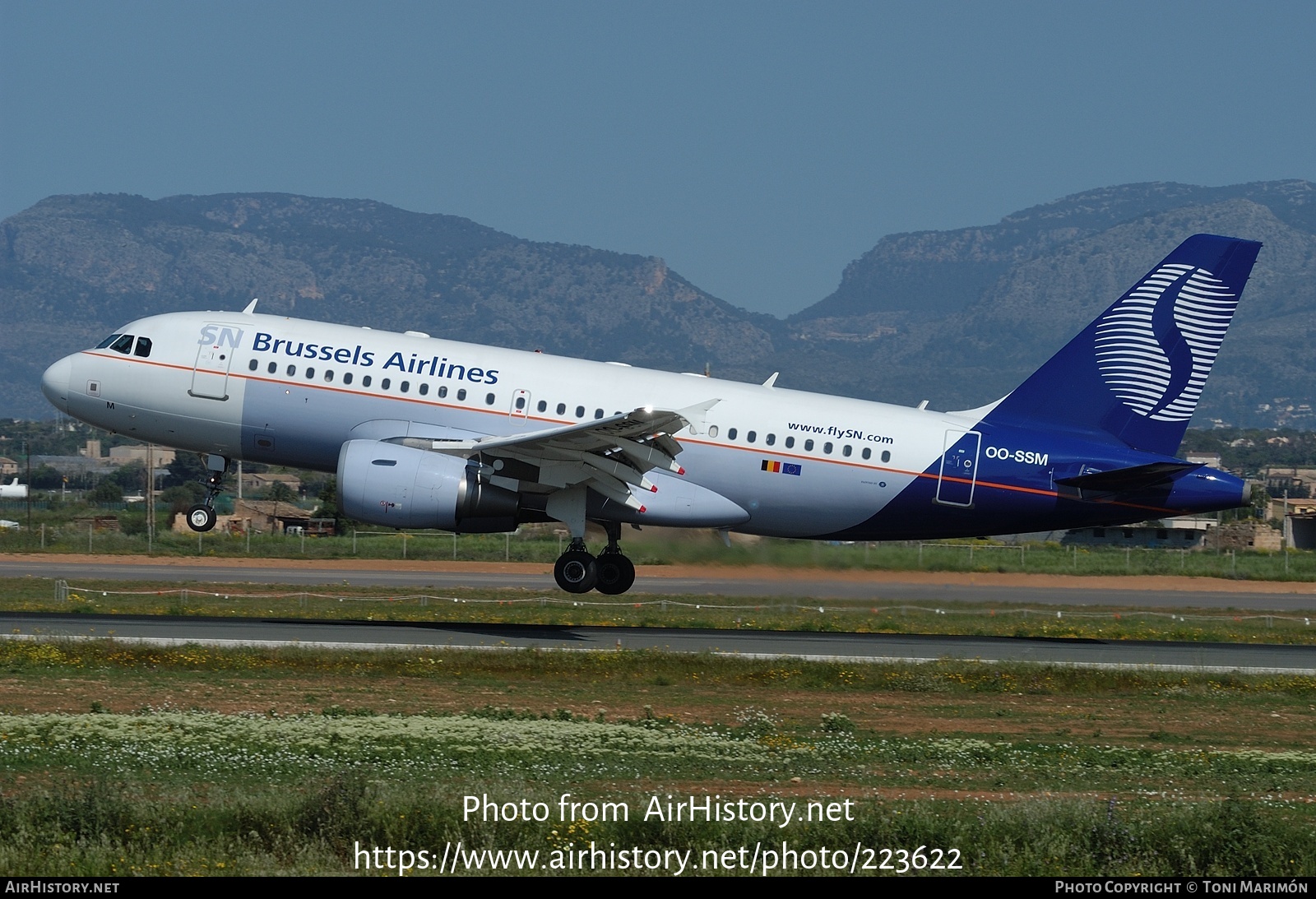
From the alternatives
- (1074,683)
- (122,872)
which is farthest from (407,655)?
(122,872)

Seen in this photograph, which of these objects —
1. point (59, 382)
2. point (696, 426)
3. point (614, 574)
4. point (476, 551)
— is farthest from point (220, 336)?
point (476, 551)

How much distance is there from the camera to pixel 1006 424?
30.6 metres

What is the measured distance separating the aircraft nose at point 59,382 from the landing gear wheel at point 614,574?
11.3 meters

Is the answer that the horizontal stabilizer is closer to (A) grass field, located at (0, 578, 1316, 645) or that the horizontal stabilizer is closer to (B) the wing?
(A) grass field, located at (0, 578, 1316, 645)

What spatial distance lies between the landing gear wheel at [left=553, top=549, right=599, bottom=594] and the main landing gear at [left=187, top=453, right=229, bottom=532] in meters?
6.72

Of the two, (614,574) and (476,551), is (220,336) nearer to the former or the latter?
(614,574)

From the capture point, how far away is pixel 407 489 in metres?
27.2

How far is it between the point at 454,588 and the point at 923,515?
17.3 metres

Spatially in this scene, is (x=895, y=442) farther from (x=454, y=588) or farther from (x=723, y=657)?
(x=454, y=588)

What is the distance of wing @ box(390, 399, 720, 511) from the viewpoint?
88.9 feet

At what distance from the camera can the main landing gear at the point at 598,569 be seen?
29.5 m

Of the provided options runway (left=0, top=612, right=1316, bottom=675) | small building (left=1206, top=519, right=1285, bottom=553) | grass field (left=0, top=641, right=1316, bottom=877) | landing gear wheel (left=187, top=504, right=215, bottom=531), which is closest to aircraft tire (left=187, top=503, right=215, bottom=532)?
landing gear wheel (left=187, top=504, right=215, bottom=531)

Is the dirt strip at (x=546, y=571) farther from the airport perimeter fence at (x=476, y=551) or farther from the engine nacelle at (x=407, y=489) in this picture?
the engine nacelle at (x=407, y=489)

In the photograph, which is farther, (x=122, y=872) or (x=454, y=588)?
(x=454, y=588)
